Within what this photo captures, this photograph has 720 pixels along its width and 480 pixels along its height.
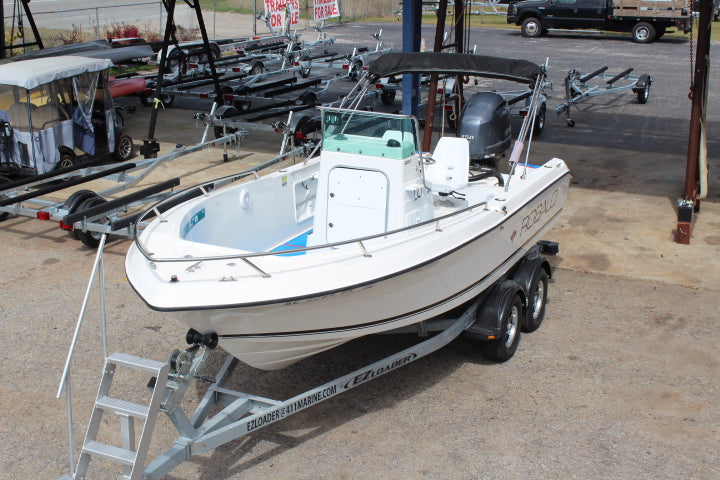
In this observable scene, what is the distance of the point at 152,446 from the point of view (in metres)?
4.65

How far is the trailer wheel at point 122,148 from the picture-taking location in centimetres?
1140

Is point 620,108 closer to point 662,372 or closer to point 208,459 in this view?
point 662,372

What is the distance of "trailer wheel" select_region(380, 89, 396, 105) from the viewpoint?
1501cm

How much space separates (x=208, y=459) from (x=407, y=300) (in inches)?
61.7

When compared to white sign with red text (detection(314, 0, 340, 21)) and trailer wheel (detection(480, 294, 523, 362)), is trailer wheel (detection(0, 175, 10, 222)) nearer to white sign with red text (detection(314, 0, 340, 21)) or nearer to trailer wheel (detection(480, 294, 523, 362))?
A: trailer wheel (detection(480, 294, 523, 362))

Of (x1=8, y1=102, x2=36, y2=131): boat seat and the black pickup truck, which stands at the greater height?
the black pickup truck

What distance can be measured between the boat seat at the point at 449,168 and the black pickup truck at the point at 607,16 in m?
20.0

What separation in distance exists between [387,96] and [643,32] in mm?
13385

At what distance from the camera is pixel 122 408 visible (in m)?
3.96

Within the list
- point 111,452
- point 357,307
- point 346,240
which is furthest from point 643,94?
point 111,452

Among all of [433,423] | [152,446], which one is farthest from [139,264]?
[433,423]

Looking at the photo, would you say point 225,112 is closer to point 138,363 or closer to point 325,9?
point 138,363

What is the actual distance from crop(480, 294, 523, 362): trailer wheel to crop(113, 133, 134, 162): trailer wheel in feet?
25.2

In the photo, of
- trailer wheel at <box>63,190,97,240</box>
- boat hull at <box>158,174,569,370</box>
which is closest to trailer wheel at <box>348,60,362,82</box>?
trailer wheel at <box>63,190,97,240</box>
